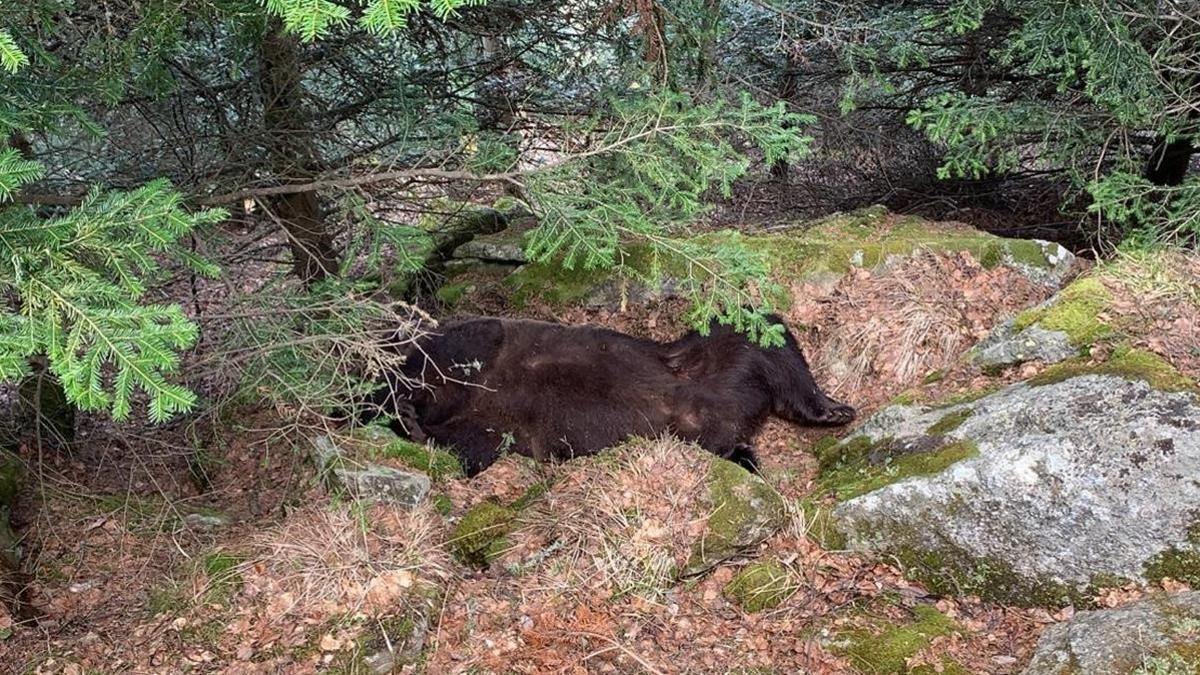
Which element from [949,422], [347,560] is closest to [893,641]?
[949,422]

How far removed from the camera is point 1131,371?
3994 mm

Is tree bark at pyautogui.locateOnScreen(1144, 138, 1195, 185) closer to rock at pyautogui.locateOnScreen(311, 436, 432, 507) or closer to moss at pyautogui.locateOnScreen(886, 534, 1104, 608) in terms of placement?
moss at pyautogui.locateOnScreen(886, 534, 1104, 608)

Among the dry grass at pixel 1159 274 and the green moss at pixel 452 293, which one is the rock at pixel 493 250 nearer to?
the green moss at pixel 452 293

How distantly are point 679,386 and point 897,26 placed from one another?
11.4 ft

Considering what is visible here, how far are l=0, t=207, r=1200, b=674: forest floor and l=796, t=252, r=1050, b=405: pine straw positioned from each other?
0.18 meters

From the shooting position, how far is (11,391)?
5477mm

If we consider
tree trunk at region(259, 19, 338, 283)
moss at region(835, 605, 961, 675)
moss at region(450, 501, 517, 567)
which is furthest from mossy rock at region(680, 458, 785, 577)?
tree trunk at region(259, 19, 338, 283)

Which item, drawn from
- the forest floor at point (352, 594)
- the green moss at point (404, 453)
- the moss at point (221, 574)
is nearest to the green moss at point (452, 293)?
the green moss at point (404, 453)

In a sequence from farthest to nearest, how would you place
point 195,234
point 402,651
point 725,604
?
1. point 195,234
2. point 725,604
3. point 402,651

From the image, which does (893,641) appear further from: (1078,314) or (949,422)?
(1078,314)

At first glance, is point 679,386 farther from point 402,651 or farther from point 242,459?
point 242,459

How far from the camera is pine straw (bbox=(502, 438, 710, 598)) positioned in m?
4.12

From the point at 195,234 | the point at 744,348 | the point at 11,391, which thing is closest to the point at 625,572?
the point at 744,348

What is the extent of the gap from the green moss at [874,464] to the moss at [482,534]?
1954 mm
